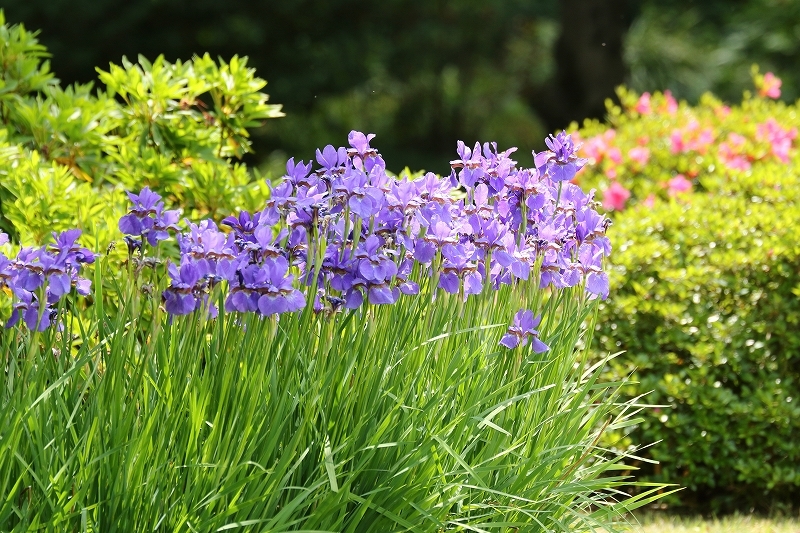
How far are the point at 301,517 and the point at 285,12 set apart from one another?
759 inches

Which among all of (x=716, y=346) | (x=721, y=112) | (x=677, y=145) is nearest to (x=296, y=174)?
(x=716, y=346)

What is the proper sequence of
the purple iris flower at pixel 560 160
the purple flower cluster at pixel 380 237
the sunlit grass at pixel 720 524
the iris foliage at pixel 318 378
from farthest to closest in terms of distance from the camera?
the sunlit grass at pixel 720 524, the purple iris flower at pixel 560 160, the purple flower cluster at pixel 380 237, the iris foliage at pixel 318 378

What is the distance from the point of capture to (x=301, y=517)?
2.19 metres

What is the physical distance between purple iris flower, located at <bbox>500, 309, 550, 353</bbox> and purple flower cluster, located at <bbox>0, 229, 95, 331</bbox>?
1046mm

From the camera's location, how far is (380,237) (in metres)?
2.34

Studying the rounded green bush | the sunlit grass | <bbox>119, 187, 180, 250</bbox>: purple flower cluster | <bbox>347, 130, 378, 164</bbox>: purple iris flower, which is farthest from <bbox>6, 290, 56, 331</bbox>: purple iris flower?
the rounded green bush

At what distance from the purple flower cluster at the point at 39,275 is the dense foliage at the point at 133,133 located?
1.34 meters

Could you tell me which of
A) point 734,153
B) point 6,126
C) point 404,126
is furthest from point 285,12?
point 6,126

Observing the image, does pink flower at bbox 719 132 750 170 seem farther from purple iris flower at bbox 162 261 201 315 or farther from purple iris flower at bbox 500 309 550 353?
purple iris flower at bbox 162 261 201 315

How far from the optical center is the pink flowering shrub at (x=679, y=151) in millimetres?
6777

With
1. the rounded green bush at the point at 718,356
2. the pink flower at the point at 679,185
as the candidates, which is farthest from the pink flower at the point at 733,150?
the rounded green bush at the point at 718,356

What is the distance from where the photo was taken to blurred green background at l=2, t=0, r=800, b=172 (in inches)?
735

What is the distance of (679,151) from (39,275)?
5.88 metres

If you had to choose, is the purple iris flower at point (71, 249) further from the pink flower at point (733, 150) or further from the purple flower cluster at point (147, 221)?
the pink flower at point (733, 150)
